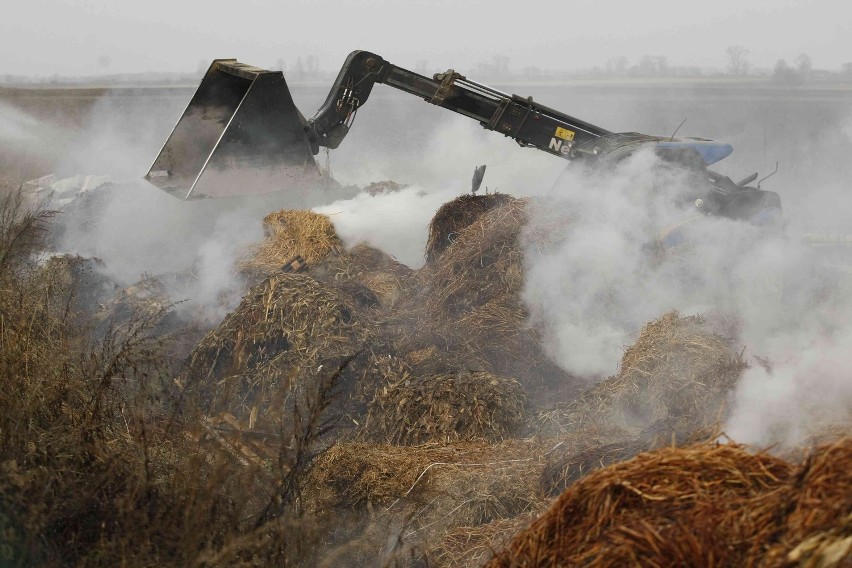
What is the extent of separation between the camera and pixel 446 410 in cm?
733

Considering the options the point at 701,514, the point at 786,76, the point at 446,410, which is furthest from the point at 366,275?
the point at 786,76

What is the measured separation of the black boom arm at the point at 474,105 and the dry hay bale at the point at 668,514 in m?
8.40

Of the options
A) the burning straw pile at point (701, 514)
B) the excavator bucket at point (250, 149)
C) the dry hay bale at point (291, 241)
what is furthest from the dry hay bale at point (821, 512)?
the dry hay bale at point (291, 241)

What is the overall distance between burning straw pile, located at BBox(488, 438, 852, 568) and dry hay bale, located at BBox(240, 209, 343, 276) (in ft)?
28.4

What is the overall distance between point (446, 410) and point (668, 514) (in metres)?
4.54

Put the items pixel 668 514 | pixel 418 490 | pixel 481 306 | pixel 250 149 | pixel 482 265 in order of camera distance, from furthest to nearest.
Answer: pixel 250 149, pixel 482 265, pixel 481 306, pixel 418 490, pixel 668 514

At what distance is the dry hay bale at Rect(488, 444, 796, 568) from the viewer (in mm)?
2631

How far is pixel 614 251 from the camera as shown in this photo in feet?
31.3

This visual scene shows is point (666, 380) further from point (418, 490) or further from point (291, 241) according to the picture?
point (291, 241)

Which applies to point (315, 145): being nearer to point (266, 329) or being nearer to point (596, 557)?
point (266, 329)

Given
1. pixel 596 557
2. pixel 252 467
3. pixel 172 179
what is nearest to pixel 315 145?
pixel 172 179

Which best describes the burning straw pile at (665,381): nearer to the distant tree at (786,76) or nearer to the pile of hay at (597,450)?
the pile of hay at (597,450)

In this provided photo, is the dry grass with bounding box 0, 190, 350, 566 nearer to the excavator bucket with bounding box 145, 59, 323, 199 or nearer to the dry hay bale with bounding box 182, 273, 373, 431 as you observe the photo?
the dry hay bale with bounding box 182, 273, 373, 431

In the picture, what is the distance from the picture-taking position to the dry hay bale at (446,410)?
719 centimetres
